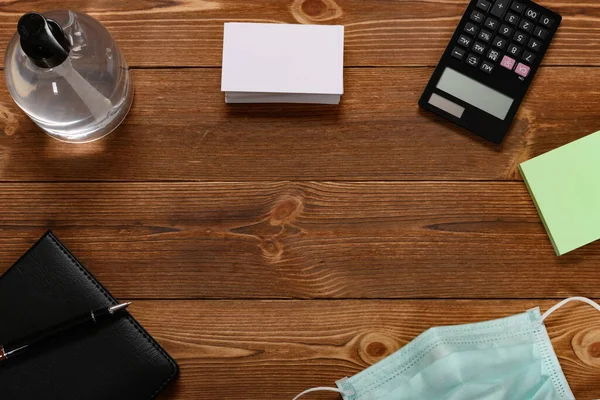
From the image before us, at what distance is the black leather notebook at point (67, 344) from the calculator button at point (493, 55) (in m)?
0.53

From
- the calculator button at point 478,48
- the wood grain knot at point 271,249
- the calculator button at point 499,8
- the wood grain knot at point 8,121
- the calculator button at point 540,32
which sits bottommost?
the wood grain knot at point 271,249

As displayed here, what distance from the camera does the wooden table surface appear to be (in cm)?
75

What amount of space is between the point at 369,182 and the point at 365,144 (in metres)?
0.05

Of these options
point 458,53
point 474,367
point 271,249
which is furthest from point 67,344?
point 458,53

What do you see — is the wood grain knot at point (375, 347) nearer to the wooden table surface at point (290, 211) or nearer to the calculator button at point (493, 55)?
the wooden table surface at point (290, 211)

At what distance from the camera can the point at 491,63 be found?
0.77 meters

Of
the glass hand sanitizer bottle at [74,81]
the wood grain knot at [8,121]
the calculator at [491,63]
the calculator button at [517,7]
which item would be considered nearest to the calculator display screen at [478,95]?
the calculator at [491,63]

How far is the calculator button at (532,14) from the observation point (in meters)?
0.77

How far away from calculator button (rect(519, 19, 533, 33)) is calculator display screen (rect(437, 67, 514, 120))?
0.29 ft

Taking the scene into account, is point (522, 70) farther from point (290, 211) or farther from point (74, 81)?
point (74, 81)

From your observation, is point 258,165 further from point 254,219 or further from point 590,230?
point 590,230

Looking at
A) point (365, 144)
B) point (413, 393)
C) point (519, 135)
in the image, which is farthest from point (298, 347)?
point (519, 135)

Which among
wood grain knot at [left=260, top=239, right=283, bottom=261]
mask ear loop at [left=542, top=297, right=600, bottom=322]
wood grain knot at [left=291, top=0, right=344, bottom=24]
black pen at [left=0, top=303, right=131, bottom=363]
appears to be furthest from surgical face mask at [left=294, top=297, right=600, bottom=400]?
wood grain knot at [left=291, top=0, right=344, bottom=24]

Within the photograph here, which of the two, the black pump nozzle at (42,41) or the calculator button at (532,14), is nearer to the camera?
the black pump nozzle at (42,41)
